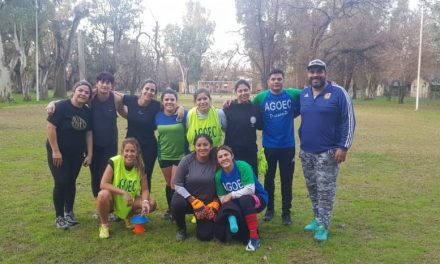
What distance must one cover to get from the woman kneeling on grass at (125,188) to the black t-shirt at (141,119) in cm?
34

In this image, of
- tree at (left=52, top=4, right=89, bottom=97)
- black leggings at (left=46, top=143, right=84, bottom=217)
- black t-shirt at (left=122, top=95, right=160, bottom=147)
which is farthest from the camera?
tree at (left=52, top=4, right=89, bottom=97)

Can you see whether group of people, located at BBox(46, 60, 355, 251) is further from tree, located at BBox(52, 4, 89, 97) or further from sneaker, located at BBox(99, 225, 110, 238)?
tree, located at BBox(52, 4, 89, 97)

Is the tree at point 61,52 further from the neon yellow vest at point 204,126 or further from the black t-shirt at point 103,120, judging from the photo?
the neon yellow vest at point 204,126

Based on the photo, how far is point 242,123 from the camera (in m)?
5.56

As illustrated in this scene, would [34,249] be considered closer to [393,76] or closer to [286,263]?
[286,263]

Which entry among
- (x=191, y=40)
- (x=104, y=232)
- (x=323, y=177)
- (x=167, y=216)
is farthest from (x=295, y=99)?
(x=191, y=40)

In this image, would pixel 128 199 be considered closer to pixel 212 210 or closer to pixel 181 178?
pixel 181 178

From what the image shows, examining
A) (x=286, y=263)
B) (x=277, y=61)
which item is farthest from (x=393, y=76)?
(x=286, y=263)

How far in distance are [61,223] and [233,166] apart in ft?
7.32

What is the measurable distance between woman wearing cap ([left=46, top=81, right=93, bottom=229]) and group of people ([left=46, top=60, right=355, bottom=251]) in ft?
0.04

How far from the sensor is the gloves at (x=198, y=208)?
501 centimetres

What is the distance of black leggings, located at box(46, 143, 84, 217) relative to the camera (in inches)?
211

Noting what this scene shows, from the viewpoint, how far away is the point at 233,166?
5145mm

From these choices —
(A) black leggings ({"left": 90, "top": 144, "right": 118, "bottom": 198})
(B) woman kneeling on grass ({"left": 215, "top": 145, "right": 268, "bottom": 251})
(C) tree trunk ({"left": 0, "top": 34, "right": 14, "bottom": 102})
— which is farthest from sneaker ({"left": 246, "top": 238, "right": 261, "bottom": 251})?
(C) tree trunk ({"left": 0, "top": 34, "right": 14, "bottom": 102})
